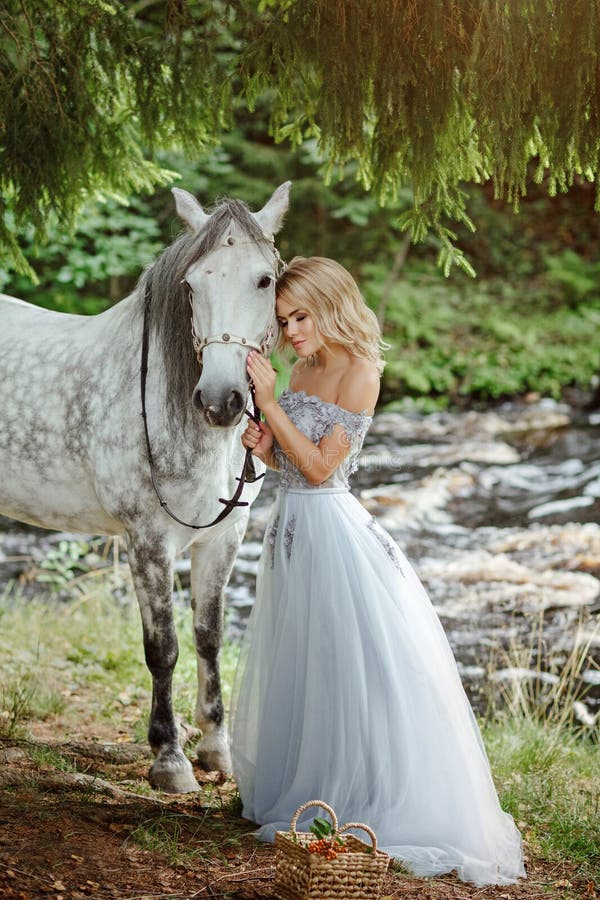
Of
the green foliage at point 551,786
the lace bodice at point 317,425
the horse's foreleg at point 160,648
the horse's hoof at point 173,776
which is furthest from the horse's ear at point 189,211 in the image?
the green foliage at point 551,786

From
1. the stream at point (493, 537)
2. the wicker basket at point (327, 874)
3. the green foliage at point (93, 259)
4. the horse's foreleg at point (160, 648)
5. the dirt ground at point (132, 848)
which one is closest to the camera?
the wicker basket at point (327, 874)

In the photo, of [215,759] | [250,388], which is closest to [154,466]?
[250,388]

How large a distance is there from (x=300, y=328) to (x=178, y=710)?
7.43 ft

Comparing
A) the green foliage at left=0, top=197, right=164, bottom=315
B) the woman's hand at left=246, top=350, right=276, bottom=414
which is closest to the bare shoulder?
the woman's hand at left=246, top=350, right=276, bottom=414

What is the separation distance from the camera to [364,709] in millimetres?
3043

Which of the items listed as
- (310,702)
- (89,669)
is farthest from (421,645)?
(89,669)

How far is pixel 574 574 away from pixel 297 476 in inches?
168

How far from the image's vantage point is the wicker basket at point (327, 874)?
2.50 metres

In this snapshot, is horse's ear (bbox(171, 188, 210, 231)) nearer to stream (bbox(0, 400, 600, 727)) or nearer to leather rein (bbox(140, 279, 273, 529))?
leather rein (bbox(140, 279, 273, 529))

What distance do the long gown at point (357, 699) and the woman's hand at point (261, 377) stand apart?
158 mm

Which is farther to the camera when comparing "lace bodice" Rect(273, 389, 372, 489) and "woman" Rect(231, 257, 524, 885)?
"lace bodice" Rect(273, 389, 372, 489)

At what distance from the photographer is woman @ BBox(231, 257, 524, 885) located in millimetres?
3002

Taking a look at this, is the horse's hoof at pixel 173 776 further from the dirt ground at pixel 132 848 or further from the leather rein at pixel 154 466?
the leather rein at pixel 154 466

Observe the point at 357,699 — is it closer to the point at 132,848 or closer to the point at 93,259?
the point at 132,848
